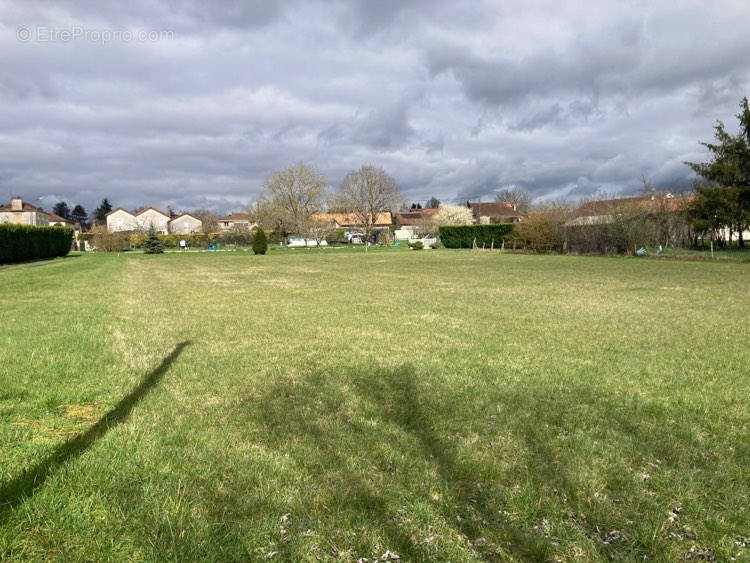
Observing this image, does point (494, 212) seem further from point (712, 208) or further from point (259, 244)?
point (712, 208)

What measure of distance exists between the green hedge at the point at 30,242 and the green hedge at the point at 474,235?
131 ft

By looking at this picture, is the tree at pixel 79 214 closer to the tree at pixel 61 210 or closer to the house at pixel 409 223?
the tree at pixel 61 210

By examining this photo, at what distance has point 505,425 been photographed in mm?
4035

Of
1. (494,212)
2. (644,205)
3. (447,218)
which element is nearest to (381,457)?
(644,205)

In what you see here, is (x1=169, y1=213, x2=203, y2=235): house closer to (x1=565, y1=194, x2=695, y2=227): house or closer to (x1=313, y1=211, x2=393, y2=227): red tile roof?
(x1=313, y1=211, x2=393, y2=227): red tile roof

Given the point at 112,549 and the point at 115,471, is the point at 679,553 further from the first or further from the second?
the point at 115,471

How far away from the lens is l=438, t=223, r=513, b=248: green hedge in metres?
48.7

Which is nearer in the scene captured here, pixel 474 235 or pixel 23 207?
A: pixel 474 235

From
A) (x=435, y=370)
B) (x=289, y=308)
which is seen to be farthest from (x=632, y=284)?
(x=435, y=370)

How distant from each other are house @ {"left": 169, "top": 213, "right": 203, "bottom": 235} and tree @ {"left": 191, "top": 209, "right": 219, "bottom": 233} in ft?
5.40

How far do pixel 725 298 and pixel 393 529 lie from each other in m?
13.2

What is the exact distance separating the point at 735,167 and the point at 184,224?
339ft

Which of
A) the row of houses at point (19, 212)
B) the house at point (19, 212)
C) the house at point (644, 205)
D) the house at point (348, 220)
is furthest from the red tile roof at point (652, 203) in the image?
the house at point (19, 212)

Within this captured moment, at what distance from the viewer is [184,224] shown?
Result: 107m
